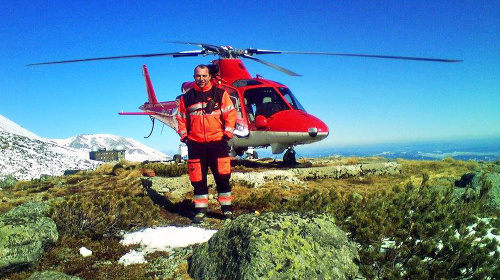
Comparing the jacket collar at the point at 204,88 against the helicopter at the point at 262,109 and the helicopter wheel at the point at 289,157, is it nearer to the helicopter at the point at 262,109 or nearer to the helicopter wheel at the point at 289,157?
the helicopter at the point at 262,109

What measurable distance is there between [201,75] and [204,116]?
0.71 metres

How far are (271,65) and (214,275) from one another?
780 centimetres

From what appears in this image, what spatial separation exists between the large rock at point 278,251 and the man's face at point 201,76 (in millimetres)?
2965

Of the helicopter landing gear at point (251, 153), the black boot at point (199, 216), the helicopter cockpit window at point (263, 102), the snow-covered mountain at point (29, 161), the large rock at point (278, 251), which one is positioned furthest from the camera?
the snow-covered mountain at point (29, 161)

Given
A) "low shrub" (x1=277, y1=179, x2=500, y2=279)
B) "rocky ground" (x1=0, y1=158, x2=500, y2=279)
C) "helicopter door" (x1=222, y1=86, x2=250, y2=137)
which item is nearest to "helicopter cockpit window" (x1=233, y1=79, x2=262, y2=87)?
"helicopter door" (x1=222, y1=86, x2=250, y2=137)

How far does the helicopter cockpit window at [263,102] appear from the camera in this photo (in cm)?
1005

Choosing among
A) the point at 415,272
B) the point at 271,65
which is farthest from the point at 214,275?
the point at 271,65

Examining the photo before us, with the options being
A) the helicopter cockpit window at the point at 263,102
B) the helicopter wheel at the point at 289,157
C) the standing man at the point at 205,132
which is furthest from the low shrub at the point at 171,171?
the helicopter wheel at the point at 289,157

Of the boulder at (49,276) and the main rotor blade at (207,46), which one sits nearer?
the boulder at (49,276)

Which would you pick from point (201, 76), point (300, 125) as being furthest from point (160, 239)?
point (300, 125)

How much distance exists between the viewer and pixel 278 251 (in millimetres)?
2602

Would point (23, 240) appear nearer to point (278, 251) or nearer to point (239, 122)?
point (278, 251)

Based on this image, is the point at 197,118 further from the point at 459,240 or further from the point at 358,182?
the point at 358,182

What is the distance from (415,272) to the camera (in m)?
2.68
